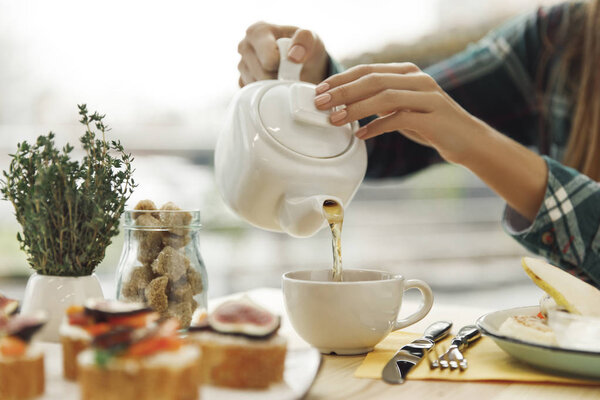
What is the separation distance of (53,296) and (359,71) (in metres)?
0.55

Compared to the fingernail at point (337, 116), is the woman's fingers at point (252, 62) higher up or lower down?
higher up

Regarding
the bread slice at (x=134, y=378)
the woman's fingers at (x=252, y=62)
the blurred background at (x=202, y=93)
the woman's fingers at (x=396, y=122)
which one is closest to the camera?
the bread slice at (x=134, y=378)

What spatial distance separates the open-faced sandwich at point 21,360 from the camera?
0.47 meters

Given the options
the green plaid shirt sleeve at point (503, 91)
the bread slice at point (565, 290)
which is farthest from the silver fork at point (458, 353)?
the green plaid shirt sleeve at point (503, 91)

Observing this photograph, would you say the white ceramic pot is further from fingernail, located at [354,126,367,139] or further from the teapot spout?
fingernail, located at [354,126,367,139]

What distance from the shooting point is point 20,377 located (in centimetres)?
47

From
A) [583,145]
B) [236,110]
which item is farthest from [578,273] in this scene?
[236,110]

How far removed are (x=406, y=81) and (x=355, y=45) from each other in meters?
2.83

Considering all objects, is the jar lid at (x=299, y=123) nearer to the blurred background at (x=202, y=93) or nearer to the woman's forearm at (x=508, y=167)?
the woman's forearm at (x=508, y=167)

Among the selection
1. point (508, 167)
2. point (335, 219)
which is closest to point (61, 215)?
point (335, 219)

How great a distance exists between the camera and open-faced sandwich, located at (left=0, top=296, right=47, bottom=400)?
1.54 ft

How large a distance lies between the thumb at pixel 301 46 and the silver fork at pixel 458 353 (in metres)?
0.48

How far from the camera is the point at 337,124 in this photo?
80 centimetres

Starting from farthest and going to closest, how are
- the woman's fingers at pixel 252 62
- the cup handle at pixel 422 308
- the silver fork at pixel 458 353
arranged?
the woman's fingers at pixel 252 62 < the cup handle at pixel 422 308 < the silver fork at pixel 458 353
